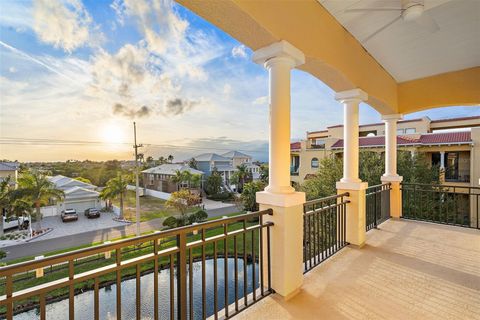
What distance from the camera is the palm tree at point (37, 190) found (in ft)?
35.3

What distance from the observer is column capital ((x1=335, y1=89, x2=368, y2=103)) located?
3.05m

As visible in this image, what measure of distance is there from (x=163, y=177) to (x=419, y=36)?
1899 cm

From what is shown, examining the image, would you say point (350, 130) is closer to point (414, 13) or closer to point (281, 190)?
point (414, 13)

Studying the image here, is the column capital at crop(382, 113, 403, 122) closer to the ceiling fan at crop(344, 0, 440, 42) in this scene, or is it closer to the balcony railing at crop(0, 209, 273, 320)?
the ceiling fan at crop(344, 0, 440, 42)

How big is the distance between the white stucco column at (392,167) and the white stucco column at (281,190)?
11.3ft

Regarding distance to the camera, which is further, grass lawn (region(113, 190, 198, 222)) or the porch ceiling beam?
grass lawn (region(113, 190, 198, 222))

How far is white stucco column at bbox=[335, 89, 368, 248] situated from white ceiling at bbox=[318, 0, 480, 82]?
73 centimetres

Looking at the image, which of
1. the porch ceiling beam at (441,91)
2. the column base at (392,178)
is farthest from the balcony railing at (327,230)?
the porch ceiling beam at (441,91)

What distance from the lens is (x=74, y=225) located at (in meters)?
13.6

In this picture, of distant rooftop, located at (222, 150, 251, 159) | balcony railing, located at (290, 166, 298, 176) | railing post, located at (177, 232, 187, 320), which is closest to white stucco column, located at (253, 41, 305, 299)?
railing post, located at (177, 232, 187, 320)

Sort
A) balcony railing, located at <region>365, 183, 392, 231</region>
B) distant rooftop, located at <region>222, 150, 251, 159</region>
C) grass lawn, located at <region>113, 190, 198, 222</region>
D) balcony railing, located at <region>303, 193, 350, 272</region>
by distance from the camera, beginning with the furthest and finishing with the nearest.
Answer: distant rooftop, located at <region>222, 150, 251, 159</region>, grass lawn, located at <region>113, 190, 198, 222</region>, balcony railing, located at <region>365, 183, 392, 231</region>, balcony railing, located at <region>303, 193, 350, 272</region>

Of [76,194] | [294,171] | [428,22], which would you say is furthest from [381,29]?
[76,194]

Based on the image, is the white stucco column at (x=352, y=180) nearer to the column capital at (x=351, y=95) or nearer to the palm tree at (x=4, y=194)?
the column capital at (x=351, y=95)

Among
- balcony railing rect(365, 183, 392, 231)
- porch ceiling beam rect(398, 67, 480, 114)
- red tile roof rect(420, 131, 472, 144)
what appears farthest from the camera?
red tile roof rect(420, 131, 472, 144)
